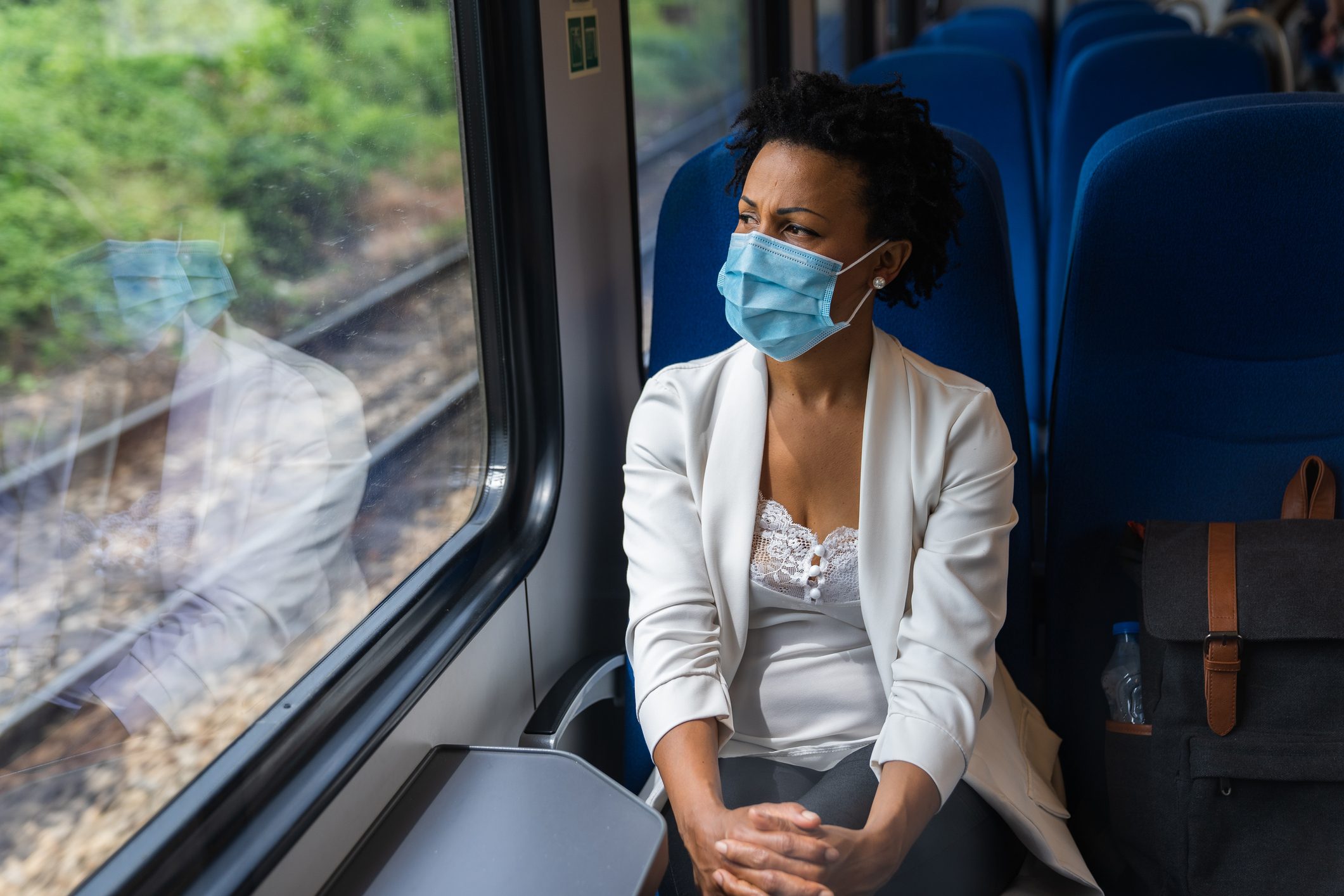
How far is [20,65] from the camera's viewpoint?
2.73ft

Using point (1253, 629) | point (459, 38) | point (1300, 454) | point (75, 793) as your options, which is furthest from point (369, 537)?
point (1300, 454)

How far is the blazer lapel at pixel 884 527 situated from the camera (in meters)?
1.26

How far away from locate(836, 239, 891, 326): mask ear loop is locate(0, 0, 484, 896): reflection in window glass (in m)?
0.55

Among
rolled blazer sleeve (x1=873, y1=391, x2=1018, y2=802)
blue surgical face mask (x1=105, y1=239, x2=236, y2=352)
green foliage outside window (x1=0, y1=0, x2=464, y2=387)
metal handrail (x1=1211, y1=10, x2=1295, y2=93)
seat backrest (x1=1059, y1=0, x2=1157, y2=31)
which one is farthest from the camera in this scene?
seat backrest (x1=1059, y1=0, x2=1157, y2=31)

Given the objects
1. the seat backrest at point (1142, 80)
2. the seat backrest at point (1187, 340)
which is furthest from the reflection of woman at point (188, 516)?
the seat backrest at point (1142, 80)

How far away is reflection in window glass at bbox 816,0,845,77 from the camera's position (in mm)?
5000

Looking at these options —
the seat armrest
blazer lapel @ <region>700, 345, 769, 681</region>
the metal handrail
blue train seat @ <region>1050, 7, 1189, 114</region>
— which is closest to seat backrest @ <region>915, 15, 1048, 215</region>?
blue train seat @ <region>1050, 7, 1189, 114</region>

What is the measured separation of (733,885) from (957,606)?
388mm

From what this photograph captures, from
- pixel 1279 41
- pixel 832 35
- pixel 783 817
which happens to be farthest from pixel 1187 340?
pixel 832 35

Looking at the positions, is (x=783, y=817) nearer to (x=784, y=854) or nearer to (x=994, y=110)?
(x=784, y=854)

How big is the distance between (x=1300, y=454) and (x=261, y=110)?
1.31 m

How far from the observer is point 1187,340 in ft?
4.74

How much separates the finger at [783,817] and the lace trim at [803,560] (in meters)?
0.25

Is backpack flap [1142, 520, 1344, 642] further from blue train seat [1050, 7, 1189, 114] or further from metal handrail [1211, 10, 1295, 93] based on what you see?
blue train seat [1050, 7, 1189, 114]
